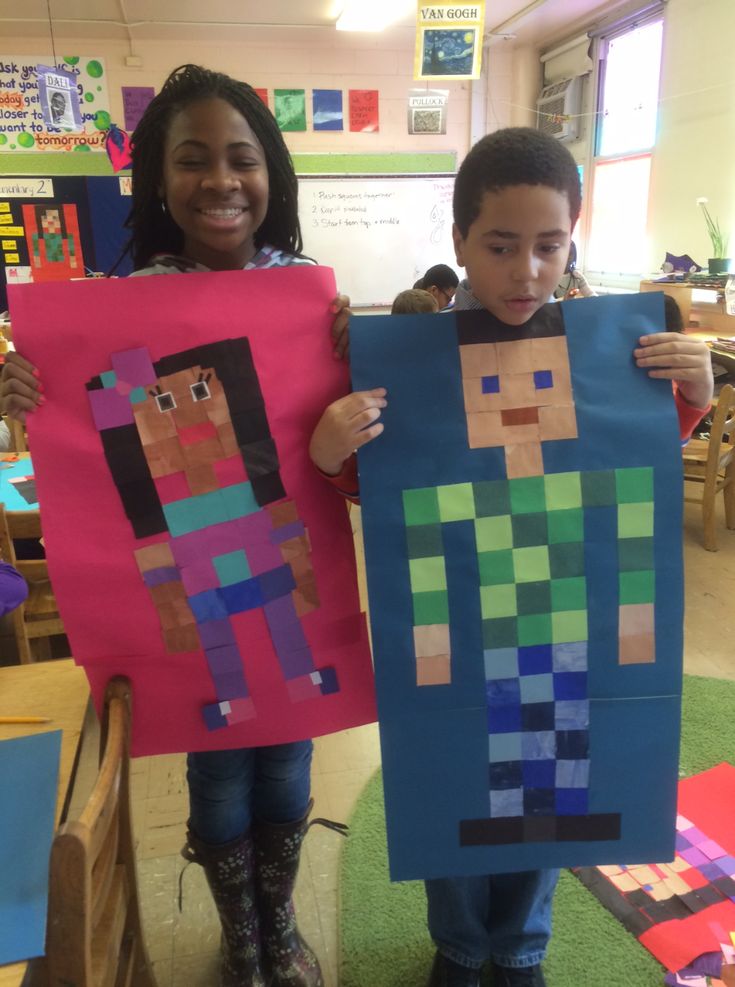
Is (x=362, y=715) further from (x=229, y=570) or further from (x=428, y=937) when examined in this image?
(x=428, y=937)

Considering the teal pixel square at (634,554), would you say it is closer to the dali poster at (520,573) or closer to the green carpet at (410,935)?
the dali poster at (520,573)

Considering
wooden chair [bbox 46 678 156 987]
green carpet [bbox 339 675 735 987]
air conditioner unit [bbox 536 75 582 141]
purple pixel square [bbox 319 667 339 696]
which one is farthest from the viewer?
air conditioner unit [bbox 536 75 582 141]

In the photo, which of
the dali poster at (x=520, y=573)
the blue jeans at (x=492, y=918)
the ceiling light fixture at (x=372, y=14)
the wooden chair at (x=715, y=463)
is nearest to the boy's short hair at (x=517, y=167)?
the dali poster at (x=520, y=573)

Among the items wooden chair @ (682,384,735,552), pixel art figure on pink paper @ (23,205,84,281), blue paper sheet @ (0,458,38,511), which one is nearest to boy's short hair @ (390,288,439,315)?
wooden chair @ (682,384,735,552)

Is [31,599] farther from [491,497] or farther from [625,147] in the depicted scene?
[625,147]

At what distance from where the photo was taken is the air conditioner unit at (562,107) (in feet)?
16.8

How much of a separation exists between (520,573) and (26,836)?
65cm

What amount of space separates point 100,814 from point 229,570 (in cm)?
35

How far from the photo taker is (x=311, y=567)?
3.39ft

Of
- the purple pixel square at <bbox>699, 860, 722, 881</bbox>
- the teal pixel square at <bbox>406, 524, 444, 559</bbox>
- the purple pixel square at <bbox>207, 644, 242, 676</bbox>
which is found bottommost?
the purple pixel square at <bbox>699, 860, 722, 881</bbox>

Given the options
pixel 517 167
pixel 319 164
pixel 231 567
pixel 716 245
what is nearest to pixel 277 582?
pixel 231 567

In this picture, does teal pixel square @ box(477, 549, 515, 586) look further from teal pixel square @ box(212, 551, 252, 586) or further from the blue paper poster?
the blue paper poster

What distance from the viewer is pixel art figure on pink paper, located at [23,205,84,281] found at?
5.02 m

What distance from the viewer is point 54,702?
3.33 feet
